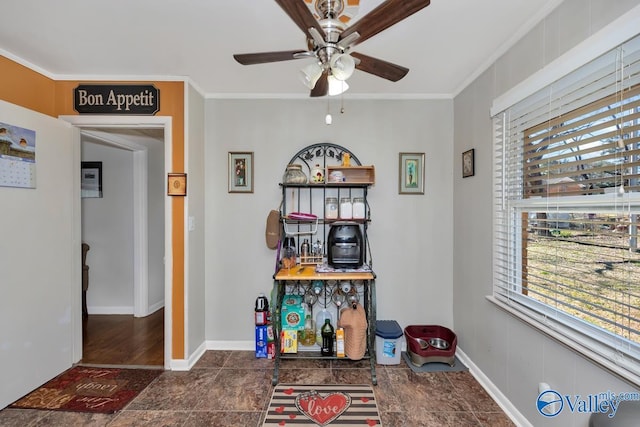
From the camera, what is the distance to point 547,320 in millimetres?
1553

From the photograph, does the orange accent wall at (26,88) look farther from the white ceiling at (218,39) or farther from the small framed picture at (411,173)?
the small framed picture at (411,173)

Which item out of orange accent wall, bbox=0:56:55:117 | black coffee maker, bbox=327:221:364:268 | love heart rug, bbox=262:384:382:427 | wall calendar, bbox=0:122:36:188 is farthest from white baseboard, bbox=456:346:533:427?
orange accent wall, bbox=0:56:55:117

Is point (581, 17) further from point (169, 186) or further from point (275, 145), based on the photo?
point (169, 186)

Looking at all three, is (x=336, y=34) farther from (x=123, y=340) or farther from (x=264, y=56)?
(x=123, y=340)

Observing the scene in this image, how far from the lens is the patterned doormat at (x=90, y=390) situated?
1938mm

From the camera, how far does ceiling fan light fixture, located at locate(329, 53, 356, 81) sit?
116cm

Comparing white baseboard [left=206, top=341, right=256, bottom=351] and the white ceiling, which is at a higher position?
the white ceiling

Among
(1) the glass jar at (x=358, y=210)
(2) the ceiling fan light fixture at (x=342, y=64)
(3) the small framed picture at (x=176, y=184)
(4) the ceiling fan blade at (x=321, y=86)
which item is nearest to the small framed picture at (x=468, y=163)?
(1) the glass jar at (x=358, y=210)

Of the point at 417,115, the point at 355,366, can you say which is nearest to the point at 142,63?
the point at 417,115

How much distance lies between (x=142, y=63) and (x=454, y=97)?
8.50 ft

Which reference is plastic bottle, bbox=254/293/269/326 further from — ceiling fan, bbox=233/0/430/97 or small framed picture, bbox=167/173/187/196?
ceiling fan, bbox=233/0/430/97

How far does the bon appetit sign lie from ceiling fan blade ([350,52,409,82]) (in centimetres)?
181

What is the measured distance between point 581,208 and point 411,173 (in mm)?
1393

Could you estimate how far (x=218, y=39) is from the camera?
1849mm
